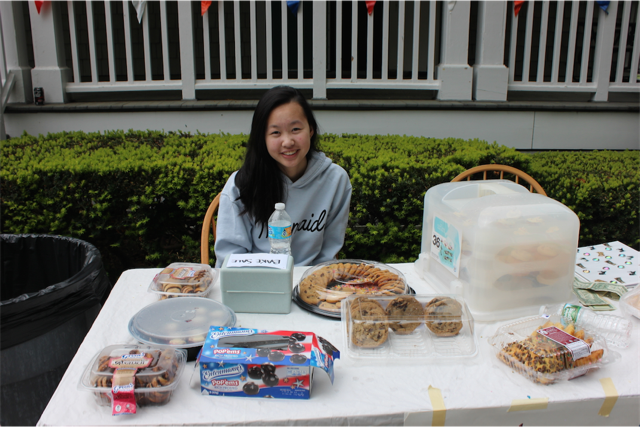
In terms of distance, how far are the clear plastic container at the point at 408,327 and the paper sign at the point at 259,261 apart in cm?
27

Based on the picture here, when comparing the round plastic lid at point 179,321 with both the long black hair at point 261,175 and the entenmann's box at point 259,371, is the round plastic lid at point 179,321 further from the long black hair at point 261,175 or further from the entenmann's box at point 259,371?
the long black hair at point 261,175

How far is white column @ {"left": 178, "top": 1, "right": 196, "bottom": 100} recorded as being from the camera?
5398mm

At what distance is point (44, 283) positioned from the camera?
254 cm

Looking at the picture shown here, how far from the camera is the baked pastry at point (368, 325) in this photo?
1359mm

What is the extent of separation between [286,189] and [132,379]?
1.30 metres

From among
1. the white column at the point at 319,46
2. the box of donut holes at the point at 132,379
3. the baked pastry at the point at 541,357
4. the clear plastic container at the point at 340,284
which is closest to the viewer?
the box of donut holes at the point at 132,379

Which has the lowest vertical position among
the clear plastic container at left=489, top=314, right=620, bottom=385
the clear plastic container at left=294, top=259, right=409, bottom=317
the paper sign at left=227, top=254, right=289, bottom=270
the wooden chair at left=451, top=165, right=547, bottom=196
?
the clear plastic container at left=489, top=314, right=620, bottom=385

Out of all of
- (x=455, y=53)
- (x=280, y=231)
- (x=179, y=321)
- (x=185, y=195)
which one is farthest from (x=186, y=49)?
(x=179, y=321)

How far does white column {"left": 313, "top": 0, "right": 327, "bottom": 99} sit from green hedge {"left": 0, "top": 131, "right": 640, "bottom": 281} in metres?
2.28

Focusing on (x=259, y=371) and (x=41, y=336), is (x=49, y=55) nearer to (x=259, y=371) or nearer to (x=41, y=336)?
(x=41, y=336)

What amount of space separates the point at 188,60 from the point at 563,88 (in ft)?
16.2

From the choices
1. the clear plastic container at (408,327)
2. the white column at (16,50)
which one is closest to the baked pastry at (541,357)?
the clear plastic container at (408,327)

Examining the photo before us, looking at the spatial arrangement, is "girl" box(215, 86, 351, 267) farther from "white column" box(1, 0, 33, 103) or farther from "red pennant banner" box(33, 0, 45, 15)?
"white column" box(1, 0, 33, 103)

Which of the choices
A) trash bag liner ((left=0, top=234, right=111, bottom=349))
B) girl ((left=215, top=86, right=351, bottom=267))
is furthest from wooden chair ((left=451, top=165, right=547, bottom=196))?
trash bag liner ((left=0, top=234, right=111, bottom=349))
